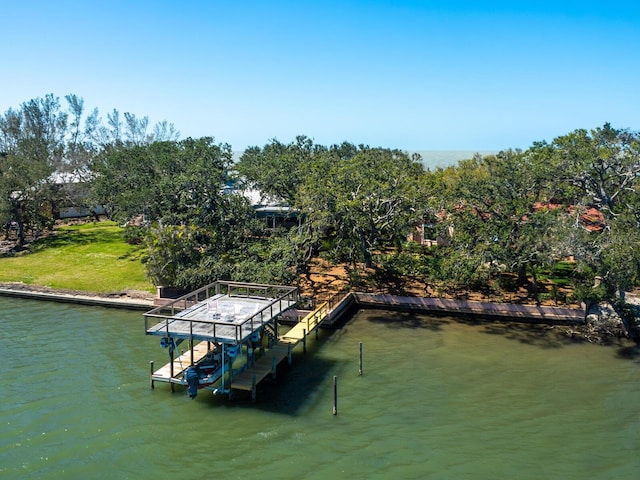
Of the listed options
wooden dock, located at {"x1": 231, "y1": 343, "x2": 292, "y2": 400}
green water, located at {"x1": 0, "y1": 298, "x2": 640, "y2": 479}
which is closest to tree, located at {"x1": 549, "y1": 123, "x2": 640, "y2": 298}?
green water, located at {"x1": 0, "y1": 298, "x2": 640, "y2": 479}

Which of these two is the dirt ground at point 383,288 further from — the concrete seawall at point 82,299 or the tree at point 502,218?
the concrete seawall at point 82,299

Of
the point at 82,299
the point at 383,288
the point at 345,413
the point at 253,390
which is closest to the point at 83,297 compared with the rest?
the point at 82,299

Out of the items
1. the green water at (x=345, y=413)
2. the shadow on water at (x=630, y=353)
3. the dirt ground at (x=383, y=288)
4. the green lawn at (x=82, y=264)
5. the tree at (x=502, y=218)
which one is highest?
the tree at (x=502, y=218)

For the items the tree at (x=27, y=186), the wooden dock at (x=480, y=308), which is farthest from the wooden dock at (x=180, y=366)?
the tree at (x=27, y=186)

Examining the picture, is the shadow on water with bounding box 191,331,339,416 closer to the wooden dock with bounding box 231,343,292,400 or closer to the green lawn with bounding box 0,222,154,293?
the wooden dock with bounding box 231,343,292,400

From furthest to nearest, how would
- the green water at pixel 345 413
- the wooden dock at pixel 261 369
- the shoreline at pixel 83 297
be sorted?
the shoreline at pixel 83 297 < the wooden dock at pixel 261 369 < the green water at pixel 345 413

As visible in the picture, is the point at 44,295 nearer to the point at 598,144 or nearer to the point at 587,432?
the point at 587,432

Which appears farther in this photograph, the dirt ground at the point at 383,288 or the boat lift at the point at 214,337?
the dirt ground at the point at 383,288
